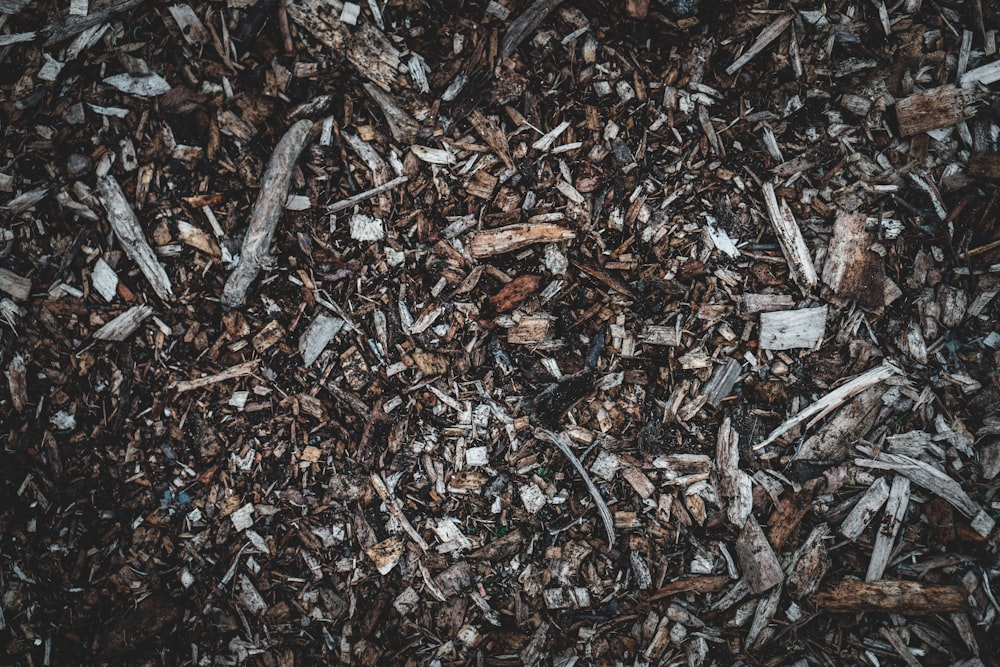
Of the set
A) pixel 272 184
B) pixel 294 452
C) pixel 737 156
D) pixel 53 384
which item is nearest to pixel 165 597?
pixel 294 452

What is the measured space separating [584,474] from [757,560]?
0.68m

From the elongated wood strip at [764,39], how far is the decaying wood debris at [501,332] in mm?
12

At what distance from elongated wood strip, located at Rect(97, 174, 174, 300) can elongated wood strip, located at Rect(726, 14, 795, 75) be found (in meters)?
2.15

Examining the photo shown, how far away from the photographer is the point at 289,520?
1.76 m

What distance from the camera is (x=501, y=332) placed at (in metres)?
1.73

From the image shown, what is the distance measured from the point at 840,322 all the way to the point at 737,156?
70 centimetres

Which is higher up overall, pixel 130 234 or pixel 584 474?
pixel 130 234

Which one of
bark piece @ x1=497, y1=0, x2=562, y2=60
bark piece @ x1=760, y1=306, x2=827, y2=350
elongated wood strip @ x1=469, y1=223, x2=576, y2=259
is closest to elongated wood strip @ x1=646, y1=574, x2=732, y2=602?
bark piece @ x1=760, y1=306, x2=827, y2=350

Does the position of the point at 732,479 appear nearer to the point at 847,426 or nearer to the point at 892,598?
the point at 847,426

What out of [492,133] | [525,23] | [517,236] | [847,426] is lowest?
[847,426]

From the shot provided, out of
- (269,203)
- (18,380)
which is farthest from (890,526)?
(18,380)

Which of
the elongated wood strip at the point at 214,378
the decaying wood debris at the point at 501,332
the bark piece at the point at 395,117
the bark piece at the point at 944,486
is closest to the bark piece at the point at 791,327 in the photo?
the decaying wood debris at the point at 501,332

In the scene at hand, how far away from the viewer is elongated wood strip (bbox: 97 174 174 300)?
1.67 m

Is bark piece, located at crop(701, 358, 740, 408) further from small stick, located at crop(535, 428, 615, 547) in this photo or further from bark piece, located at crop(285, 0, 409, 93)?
bark piece, located at crop(285, 0, 409, 93)
